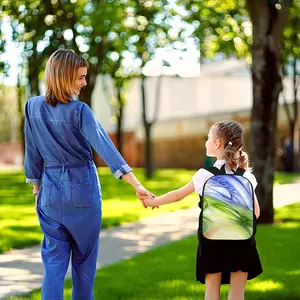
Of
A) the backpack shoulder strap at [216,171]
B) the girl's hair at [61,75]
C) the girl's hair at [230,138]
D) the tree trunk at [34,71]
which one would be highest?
the tree trunk at [34,71]

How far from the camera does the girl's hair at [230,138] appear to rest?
13.5ft

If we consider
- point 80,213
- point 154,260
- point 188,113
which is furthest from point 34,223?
point 188,113

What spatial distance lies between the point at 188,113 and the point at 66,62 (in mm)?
48913

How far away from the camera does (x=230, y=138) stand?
4.12 metres

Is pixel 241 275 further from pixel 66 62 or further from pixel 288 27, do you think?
pixel 288 27

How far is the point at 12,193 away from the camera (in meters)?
20.3

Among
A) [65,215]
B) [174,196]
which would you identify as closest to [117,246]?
[174,196]

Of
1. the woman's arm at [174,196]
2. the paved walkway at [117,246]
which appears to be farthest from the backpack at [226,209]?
the paved walkway at [117,246]

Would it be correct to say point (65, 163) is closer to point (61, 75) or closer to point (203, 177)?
point (61, 75)

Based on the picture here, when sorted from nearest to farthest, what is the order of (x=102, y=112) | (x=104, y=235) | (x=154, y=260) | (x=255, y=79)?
(x=154, y=260), (x=104, y=235), (x=255, y=79), (x=102, y=112)

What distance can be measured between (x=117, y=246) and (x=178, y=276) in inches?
96.1

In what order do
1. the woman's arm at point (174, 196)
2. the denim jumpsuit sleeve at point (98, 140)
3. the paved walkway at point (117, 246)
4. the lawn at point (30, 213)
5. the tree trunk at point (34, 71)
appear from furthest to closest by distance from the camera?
1. the tree trunk at point (34, 71)
2. the lawn at point (30, 213)
3. the paved walkway at point (117, 246)
4. the woman's arm at point (174, 196)
5. the denim jumpsuit sleeve at point (98, 140)

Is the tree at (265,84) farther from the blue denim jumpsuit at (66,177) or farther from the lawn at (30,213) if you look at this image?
the blue denim jumpsuit at (66,177)

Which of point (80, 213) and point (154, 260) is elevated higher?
point (80, 213)
